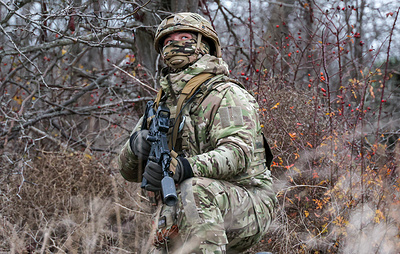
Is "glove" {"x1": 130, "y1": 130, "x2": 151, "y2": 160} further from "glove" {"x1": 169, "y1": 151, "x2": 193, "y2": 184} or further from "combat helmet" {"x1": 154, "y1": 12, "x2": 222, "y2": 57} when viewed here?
"combat helmet" {"x1": 154, "y1": 12, "x2": 222, "y2": 57}

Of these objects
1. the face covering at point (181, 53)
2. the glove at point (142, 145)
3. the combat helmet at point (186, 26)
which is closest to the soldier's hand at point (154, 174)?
the glove at point (142, 145)

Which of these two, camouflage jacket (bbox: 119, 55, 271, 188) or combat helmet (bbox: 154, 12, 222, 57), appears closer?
camouflage jacket (bbox: 119, 55, 271, 188)

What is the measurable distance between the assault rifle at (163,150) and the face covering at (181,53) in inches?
15.2

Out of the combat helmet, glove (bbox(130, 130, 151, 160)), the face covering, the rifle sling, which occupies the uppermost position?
the combat helmet

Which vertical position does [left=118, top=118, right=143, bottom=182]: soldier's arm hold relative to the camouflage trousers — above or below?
above

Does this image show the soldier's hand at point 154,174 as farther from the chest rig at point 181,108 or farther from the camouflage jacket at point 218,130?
the chest rig at point 181,108

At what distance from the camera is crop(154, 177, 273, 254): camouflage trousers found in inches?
91.5

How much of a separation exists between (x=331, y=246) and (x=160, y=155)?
1871 mm

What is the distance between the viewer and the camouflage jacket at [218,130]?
2.48m

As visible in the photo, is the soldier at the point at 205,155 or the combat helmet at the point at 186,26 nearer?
the soldier at the point at 205,155

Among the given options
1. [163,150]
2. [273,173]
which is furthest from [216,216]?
[273,173]

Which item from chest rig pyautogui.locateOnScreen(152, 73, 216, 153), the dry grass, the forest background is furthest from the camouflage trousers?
the dry grass

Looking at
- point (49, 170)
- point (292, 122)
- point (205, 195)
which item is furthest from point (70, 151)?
point (205, 195)

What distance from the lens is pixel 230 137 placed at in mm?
2557
